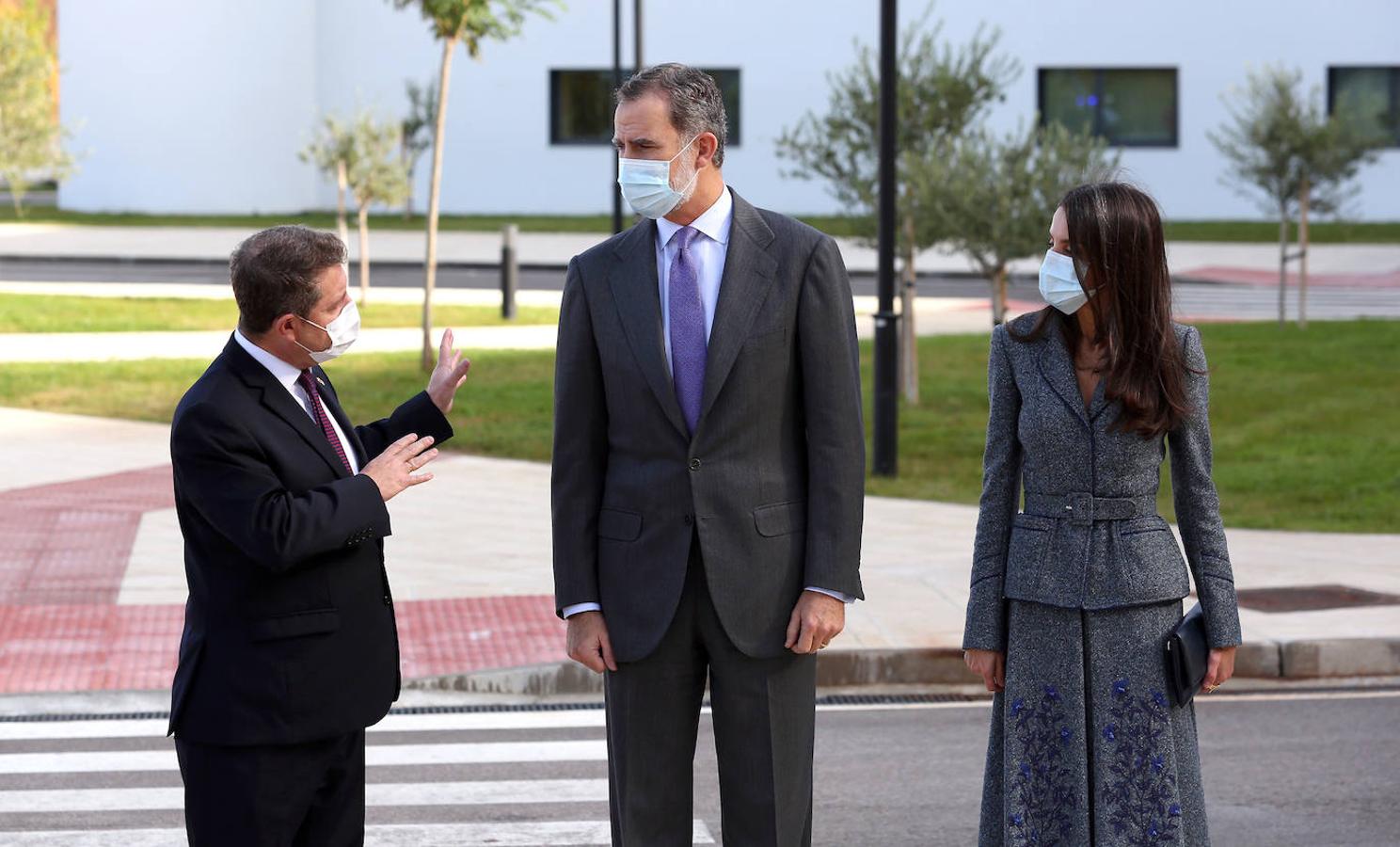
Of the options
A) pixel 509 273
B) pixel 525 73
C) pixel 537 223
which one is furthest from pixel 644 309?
pixel 525 73

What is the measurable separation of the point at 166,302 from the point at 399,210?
2210 centimetres

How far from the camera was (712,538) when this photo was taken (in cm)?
392

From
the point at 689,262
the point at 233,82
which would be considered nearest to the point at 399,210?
the point at 233,82

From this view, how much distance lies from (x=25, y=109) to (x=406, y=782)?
125 ft

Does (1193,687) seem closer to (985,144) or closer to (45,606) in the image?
(45,606)

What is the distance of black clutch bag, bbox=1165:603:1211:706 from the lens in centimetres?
396

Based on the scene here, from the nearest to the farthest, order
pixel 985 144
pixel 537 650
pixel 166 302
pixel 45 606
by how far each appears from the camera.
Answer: pixel 537 650 → pixel 45 606 → pixel 985 144 → pixel 166 302

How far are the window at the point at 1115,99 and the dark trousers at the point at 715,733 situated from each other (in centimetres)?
4132

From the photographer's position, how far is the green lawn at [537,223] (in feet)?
132

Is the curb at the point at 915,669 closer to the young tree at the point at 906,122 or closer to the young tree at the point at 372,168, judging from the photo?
the young tree at the point at 906,122

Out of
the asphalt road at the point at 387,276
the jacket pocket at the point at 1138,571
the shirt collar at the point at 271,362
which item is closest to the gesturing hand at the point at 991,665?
the jacket pocket at the point at 1138,571

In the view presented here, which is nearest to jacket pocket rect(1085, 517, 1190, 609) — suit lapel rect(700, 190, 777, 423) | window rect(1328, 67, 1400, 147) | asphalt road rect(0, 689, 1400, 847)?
suit lapel rect(700, 190, 777, 423)

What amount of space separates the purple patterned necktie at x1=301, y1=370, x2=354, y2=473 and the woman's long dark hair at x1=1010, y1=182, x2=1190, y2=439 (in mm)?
1603

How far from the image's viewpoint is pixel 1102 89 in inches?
1746
